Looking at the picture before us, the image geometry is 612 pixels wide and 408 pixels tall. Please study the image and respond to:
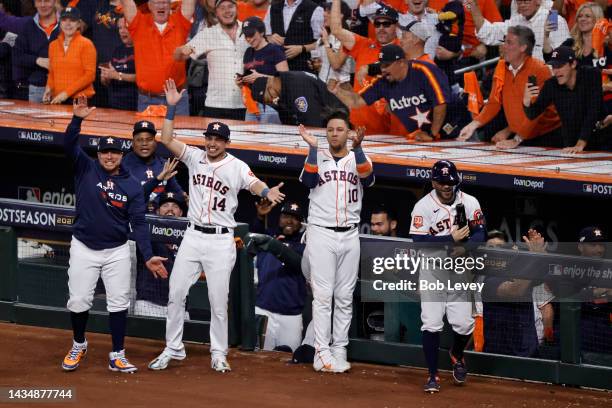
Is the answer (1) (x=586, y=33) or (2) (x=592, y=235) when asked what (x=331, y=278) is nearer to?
(2) (x=592, y=235)

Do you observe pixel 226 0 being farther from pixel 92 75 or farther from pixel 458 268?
pixel 458 268

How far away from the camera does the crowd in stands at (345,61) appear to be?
1023 cm

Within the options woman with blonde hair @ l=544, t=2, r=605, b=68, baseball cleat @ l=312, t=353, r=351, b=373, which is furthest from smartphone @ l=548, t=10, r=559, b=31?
baseball cleat @ l=312, t=353, r=351, b=373

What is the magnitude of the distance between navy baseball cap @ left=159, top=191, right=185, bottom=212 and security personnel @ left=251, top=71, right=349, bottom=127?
150cm

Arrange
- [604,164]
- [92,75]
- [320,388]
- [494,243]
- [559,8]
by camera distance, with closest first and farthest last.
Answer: [320,388] < [494,243] < [604,164] < [559,8] < [92,75]

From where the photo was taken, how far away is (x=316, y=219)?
332 inches

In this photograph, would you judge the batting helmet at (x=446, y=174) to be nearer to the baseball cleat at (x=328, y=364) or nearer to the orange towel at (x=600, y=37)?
the baseball cleat at (x=328, y=364)

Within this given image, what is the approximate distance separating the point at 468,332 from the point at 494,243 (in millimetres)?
824

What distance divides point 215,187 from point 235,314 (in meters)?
1.11

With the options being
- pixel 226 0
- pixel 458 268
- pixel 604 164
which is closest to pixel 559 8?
pixel 604 164

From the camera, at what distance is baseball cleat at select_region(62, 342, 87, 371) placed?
843cm

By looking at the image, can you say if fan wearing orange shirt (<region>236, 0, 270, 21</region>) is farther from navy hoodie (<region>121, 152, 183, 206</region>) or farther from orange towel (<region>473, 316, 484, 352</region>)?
orange towel (<region>473, 316, 484, 352</region>)

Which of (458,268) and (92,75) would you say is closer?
(458,268)

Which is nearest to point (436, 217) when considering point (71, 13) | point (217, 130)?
point (217, 130)
